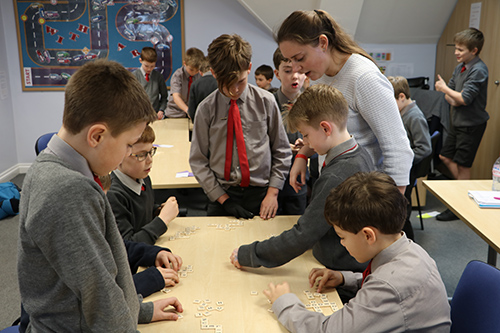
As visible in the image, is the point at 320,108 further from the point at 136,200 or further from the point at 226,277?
the point at 136,200

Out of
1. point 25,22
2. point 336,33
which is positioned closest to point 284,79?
point 336,33

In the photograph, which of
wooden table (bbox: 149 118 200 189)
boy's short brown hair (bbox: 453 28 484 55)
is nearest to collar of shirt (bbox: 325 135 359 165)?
wooden table (bbox: 149 118 200 189)

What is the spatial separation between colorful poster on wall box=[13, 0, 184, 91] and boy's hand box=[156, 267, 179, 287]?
5300 millimetres

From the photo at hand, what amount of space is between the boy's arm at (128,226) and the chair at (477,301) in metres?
1.23

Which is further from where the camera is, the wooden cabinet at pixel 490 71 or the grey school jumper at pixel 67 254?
the wooden cabinet at pixel 490 71

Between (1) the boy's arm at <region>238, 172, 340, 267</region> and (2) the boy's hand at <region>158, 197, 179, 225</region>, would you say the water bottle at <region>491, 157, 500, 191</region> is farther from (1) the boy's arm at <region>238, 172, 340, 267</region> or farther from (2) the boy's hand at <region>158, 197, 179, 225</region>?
(2) the boy's hand at <region>158, 197, 179, 225</region>

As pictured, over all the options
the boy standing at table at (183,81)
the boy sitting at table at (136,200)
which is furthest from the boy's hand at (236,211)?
the boy standing at table at (183,81)

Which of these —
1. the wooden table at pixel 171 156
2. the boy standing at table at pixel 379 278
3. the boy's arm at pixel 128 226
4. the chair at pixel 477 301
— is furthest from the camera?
the wooden table at pixel 171 156

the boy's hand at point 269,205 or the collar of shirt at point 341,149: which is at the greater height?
the collar of shirt at point 341,149

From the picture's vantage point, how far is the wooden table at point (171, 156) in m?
3.04

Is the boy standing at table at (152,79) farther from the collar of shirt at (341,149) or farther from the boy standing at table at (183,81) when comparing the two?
the collar of shirt at (341,149)

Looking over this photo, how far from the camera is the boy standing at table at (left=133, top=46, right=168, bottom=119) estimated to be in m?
5.71

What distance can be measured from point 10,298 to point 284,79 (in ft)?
8.40

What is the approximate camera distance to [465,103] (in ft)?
15.5
